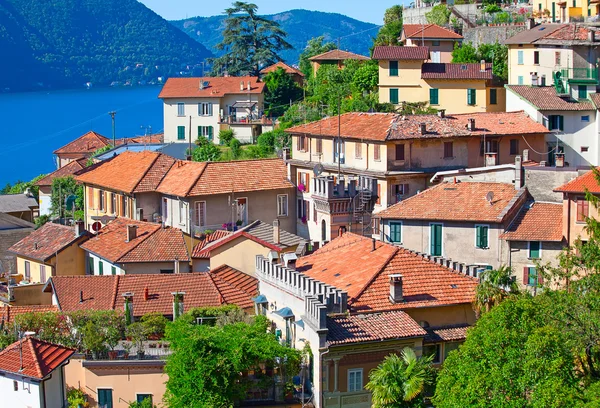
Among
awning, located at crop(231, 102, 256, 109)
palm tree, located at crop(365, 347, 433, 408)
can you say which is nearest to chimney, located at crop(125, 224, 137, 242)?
palm tree, located at crop(365, 347, 433, 408)

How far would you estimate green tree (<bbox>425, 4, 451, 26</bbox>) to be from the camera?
78188 mm

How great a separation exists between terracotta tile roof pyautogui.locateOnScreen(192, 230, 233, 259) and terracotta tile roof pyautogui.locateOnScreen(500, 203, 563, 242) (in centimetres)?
1129

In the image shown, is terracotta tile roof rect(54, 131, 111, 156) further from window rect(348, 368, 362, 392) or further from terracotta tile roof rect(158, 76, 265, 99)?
window rect(348, 368, 362, 392)

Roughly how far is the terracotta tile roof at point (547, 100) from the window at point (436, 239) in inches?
548

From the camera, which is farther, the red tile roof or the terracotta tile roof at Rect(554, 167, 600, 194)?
the terracotta tile roof at Rect(554, 167, 600, 194)

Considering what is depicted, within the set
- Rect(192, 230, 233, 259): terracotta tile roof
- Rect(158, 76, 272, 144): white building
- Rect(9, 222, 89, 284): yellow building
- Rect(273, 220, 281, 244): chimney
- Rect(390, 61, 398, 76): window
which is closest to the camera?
Rect(273, 220, 281, 244): chimney

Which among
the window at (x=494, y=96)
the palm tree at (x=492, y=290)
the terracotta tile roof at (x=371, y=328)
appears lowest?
the terracotta tile roof at (x=371, y=328)

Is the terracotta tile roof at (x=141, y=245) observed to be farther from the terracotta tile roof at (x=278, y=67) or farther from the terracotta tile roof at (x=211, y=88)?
the terracotta tile roof at (x=278, y=67)

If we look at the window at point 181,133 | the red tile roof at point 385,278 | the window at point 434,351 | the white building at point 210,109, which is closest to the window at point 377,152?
the red tile roof at point 385,278

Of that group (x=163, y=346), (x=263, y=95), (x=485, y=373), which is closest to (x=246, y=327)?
(x=163, y=346)

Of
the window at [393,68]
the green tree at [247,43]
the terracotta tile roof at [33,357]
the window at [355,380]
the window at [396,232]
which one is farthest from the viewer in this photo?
the green tree at [247,43]

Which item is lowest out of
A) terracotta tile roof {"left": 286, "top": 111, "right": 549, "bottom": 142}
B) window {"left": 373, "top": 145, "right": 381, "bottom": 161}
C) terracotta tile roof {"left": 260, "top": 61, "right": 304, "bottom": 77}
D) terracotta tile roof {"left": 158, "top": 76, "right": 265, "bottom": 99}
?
window {"left": 373, "top": 145, "right": 381, "bottom": 161}

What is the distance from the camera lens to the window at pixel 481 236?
4081cm

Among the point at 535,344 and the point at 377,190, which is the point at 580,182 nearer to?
the point at 377,190
